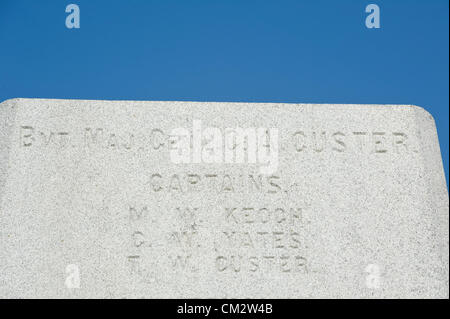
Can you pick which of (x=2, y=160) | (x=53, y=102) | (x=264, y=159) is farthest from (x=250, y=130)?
(x=2, y=160)

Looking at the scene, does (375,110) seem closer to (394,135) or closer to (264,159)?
(394,135)

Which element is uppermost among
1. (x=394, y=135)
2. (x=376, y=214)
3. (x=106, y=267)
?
(x=394, y=135)

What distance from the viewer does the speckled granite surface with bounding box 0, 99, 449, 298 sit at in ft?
11.7

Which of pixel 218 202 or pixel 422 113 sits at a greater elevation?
pixel 422 113

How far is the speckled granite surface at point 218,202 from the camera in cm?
355

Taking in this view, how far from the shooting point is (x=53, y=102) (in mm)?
3990

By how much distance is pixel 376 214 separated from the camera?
12.3ft

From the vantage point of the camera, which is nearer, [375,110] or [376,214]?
[376,214]

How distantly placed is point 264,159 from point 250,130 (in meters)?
0.28

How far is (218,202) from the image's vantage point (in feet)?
12.3
